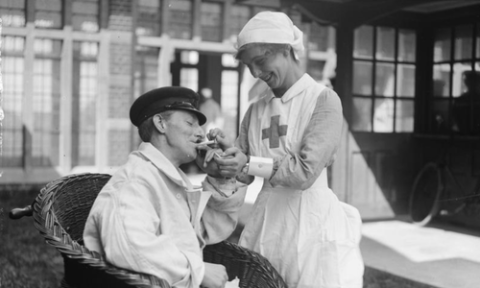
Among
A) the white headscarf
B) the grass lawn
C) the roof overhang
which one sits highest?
the roof overhang

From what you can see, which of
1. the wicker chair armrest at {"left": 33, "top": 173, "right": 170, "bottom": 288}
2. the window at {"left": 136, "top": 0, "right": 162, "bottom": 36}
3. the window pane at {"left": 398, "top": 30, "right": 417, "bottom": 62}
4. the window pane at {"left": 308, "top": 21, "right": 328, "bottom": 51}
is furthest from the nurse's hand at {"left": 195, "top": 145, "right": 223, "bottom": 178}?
the window pane at {"left": 308, "top": 21, "right": 328, "bottom": 51}

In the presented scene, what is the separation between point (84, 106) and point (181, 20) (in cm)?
225

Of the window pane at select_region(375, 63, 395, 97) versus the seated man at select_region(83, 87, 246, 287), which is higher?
the window pane at select_region(375, 63, 395, 97)

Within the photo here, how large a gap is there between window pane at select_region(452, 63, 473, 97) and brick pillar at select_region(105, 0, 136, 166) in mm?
5343

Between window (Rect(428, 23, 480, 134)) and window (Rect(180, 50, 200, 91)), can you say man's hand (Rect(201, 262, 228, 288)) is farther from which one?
window (Rect(180, 50, 200, 91))

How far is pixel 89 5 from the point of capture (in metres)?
9.66

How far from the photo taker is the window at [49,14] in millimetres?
9547

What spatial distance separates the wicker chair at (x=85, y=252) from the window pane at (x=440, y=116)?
5.18 meters

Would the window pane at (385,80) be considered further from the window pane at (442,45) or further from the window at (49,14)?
the window at (49,14)

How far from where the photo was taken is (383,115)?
7297 mm

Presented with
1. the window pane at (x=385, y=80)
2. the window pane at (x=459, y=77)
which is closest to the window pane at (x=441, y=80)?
the window pane at (x=459, y=77)

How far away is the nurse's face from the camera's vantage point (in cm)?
219

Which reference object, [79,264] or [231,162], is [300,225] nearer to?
[231,162]

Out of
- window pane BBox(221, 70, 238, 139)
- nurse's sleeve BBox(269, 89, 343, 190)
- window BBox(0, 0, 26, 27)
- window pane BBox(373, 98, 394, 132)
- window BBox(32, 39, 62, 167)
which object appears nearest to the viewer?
nurse's sleeve BBox(269, 89, 343, 190)
